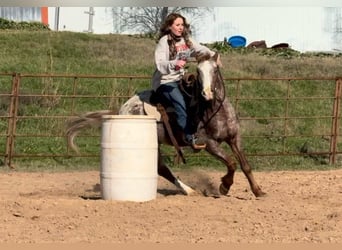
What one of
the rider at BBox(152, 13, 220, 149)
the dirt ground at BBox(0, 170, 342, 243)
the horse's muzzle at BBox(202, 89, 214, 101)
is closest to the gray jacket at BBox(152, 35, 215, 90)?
the rider at BBox(152, 13, 220, 149)

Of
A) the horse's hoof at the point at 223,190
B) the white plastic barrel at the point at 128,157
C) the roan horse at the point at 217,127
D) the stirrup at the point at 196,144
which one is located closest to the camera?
the white plastic barrel at the point at 128,157

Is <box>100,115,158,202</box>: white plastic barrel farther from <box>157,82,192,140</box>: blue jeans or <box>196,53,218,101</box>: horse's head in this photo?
<box>157,82,192,140</box>: blue jeans

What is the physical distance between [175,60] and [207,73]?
345 millimetres

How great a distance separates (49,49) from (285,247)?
1828 centimetres

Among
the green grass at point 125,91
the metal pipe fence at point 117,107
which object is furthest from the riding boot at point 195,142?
the green grass at point 125,91

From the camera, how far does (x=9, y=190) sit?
7.59m

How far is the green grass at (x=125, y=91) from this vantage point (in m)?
11.6

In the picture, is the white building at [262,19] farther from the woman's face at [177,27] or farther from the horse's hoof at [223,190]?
the horse's hoof at [223,190]

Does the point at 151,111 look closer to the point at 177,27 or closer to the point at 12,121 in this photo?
the point at 177,27

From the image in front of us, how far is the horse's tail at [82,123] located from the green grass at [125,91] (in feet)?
10.0

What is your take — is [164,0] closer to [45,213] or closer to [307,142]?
[45,213]

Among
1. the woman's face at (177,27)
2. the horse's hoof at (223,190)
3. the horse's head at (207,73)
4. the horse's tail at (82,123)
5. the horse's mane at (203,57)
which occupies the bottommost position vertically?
the horse's hoof at (223,190)

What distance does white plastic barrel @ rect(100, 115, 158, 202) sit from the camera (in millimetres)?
5812

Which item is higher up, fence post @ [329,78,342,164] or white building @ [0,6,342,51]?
white building @ [0,6,342,51]
